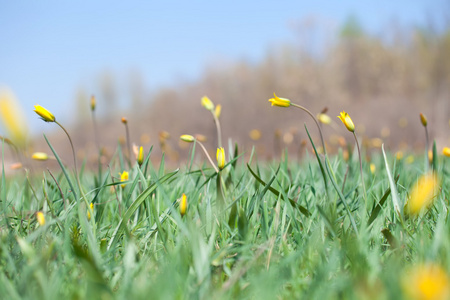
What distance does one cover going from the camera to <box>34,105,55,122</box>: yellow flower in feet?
4.08

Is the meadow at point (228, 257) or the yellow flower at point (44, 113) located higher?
the yellow flower at point (44, 113)

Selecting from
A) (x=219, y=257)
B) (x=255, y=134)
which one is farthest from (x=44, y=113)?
(x=255, y=134)

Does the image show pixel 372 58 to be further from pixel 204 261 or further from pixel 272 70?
pixel 204 261

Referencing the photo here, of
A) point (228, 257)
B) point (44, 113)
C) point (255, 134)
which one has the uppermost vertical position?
point (44, 113)

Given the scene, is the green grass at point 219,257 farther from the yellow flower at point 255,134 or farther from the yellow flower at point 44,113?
the yellow flower at point 255,134

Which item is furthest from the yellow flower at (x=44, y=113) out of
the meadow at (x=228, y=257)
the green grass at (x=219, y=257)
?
the green grass at (x=219, y=257)

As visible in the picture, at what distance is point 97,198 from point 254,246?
0.78m

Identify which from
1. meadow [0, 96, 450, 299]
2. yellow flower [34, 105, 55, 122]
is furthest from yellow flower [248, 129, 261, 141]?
yellow flower [34, 105, 55, 122]

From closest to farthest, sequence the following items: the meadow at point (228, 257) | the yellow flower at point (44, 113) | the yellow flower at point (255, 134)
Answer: the meadow at point (228, 257) → the yellow flower at point (44, 113) → the yellow flower at point (255, 134)

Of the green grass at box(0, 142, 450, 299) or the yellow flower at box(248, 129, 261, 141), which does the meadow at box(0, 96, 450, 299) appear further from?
the yellow flower at box(248, 129, 261, 141)

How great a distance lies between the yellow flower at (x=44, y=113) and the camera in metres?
1.24

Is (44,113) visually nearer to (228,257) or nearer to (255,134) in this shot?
(228,257)

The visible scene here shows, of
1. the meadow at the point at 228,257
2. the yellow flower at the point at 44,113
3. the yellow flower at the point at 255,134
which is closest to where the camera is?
the meadow at the point at 228,257

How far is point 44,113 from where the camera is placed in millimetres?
1254
